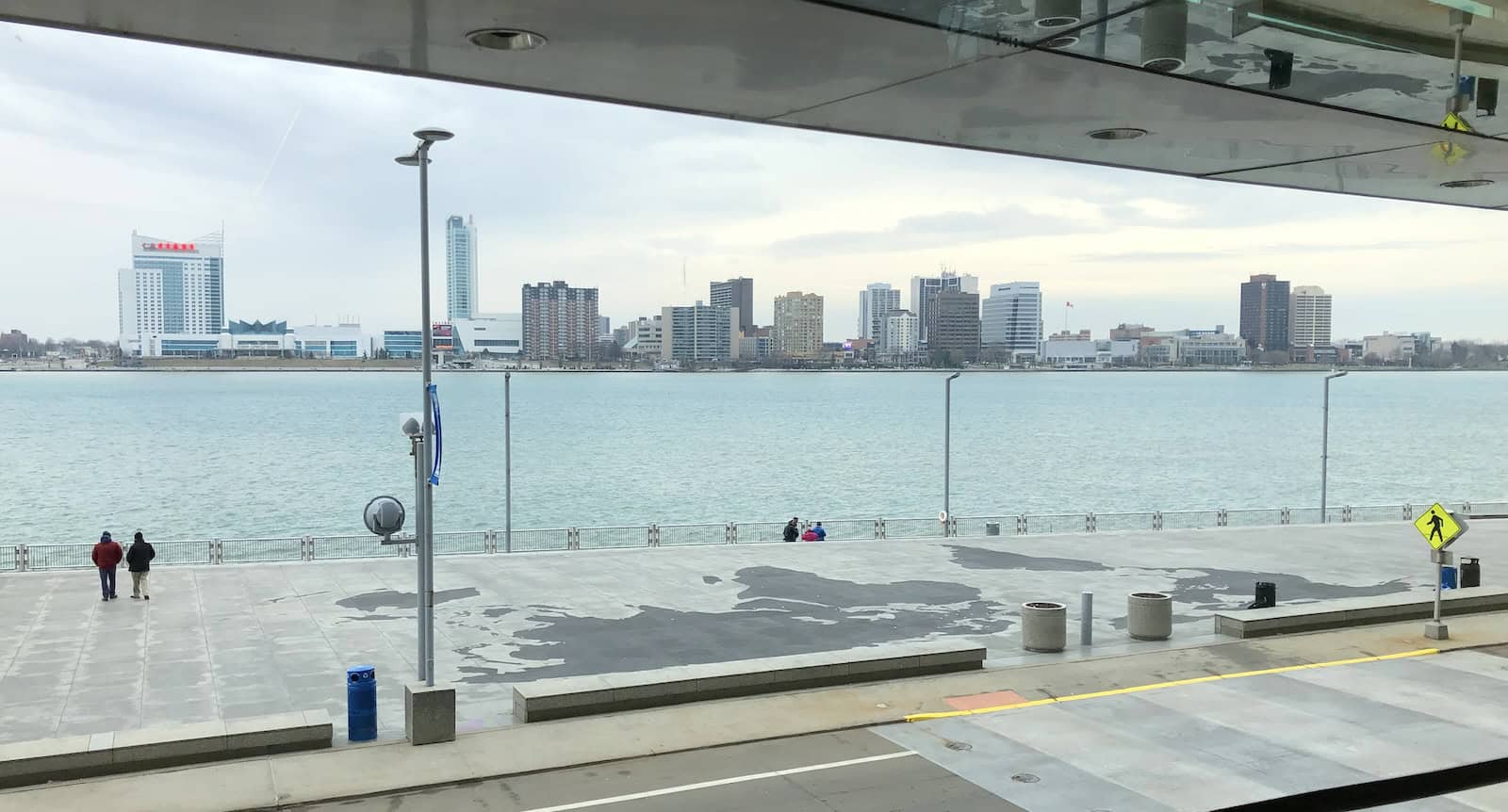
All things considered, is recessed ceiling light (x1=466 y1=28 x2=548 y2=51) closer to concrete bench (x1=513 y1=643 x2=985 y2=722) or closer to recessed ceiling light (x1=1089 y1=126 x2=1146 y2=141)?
recessed ceiling light (x1=1089 y1=126 x2=1146 y2=141)

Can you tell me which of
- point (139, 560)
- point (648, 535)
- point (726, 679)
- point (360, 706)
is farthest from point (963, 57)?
point (648, 535)

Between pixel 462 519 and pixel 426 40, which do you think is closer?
pixel 426 40

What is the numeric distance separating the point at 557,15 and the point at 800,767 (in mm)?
8660

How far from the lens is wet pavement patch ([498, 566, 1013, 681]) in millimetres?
18500

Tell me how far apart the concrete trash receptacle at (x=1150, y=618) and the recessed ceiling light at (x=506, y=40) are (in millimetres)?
15374

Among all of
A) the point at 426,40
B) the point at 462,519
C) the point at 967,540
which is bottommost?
the point at 462,519

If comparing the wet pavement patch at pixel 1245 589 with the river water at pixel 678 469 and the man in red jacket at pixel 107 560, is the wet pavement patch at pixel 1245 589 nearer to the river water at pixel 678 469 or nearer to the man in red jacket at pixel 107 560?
the man in red jacket at pixel 107 560

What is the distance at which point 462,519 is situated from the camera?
7012cm

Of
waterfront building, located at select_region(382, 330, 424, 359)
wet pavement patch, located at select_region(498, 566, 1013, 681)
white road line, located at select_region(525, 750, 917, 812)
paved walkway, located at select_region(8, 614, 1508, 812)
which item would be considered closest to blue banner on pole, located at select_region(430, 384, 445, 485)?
paved walkway, located at select_region(8, 614, 1508, 812)

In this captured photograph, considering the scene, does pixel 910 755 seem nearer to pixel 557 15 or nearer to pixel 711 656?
pixel 711 656

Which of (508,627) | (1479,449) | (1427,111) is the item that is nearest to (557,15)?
(1427,111)

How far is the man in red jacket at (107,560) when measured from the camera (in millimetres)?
22094

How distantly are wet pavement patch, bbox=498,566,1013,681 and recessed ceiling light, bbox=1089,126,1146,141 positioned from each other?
35.2 ft

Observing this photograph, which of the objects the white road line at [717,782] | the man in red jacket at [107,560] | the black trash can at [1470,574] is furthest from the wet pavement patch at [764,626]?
the black trash can at [1470,574]
